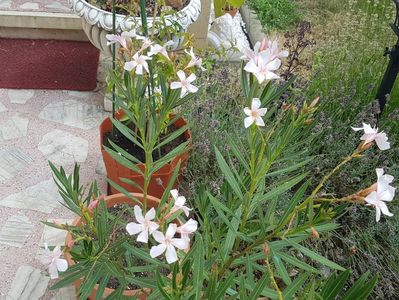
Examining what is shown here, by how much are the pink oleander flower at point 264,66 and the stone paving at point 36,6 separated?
9.99 feet

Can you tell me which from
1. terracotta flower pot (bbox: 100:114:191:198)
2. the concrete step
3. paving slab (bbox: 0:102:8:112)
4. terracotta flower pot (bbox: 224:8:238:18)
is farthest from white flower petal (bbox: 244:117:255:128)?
terracotta flower pot (bbox: 224:8:238:18)

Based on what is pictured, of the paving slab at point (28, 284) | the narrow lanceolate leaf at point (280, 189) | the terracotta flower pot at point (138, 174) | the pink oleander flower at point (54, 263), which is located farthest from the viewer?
the terracotta flower pot at point (138, 174)

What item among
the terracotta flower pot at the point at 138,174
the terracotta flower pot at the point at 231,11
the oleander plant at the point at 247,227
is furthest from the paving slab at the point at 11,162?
the terracotta flower pot at the point at 231,11

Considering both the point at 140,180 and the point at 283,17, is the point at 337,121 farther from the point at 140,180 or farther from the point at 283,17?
the point at 283,17

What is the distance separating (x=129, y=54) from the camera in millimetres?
1795

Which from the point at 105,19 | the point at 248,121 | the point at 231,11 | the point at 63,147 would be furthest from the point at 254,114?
the point at 231,11

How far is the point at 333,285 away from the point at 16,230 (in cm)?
184

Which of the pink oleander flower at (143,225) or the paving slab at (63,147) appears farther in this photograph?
the paving slab at (63,147)

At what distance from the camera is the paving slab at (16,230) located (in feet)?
8.36

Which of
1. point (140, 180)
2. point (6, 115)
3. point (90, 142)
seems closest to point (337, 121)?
point (140, 180)

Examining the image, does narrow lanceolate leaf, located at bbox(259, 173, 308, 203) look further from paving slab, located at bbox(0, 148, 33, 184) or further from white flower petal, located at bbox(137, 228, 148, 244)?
paving slab, located at bbox(0, 148, 33, 184)

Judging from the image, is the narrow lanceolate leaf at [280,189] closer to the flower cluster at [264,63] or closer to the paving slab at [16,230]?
the flower cluster at [264,63]

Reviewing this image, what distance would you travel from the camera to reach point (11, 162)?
295 cm

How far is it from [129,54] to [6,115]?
1.74 meters
